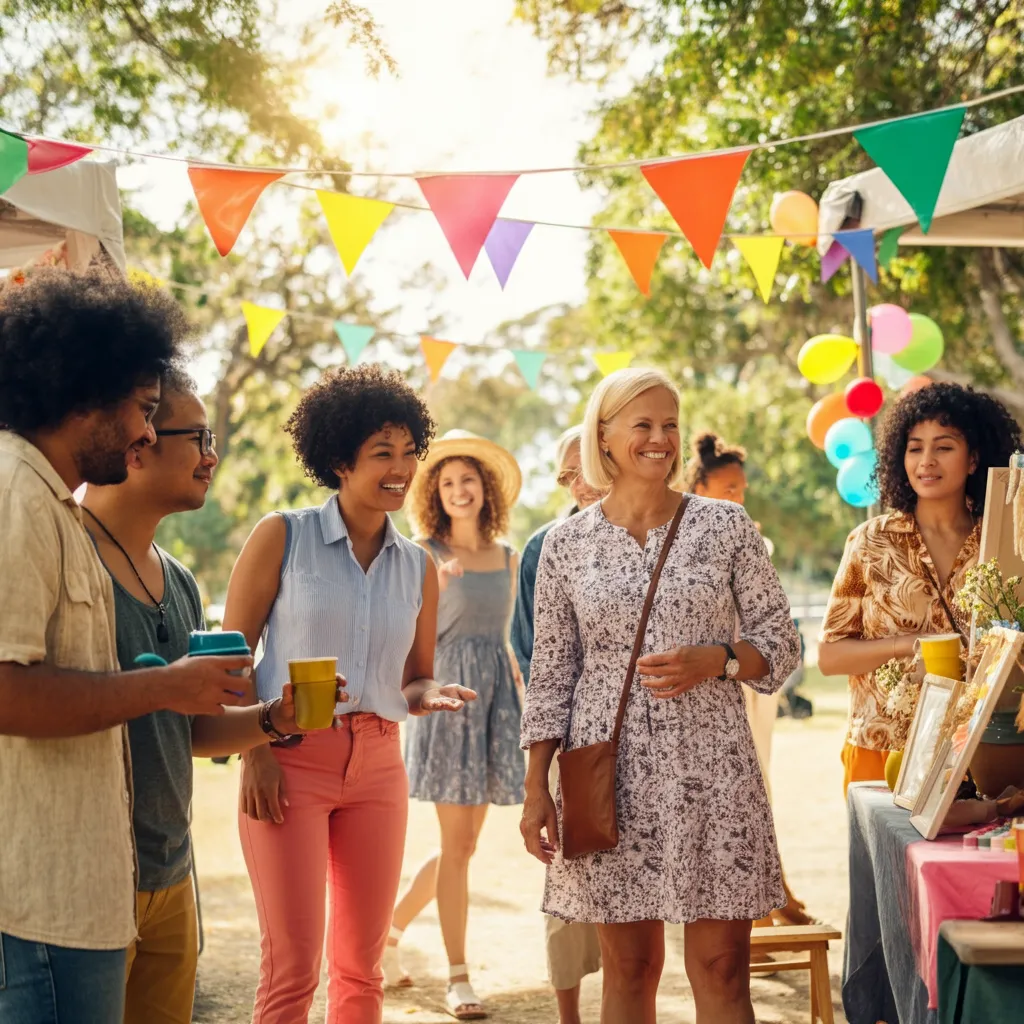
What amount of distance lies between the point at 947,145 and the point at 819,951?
287 centimetres

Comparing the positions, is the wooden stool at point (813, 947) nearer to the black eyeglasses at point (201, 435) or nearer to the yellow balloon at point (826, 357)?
the black eyeglasses at point (201, 435)

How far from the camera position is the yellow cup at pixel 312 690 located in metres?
2.61

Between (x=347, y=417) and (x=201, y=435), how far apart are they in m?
0.76

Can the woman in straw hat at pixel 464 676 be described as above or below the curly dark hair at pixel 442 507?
below

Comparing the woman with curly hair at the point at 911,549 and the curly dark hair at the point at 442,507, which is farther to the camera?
the curly dark hair at the point at 442,507

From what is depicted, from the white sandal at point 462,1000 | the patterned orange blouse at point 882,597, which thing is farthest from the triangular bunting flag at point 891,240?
the white sandal at point 462,1000

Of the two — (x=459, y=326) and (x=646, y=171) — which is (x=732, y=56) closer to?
(x=646, y=171)

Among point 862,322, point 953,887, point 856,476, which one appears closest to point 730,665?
point 953,887

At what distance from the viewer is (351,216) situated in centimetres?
557

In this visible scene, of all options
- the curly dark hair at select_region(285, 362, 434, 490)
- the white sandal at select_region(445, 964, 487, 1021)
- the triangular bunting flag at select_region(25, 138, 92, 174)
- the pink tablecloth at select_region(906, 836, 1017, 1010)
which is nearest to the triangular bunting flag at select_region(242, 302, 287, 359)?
the triangular bunting flag at select_region(25, 138, 92, 174)

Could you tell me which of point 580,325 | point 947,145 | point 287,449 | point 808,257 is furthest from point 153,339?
point 580,325

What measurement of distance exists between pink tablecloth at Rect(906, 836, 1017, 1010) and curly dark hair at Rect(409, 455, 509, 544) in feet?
10.8

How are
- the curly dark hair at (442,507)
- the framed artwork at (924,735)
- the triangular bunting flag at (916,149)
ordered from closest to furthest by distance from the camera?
1. the framed artwork at (924,735)
2. the triangular bunting flag at (916,149)
3. the curly dark hair at (442,507)

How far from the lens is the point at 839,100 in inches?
488
